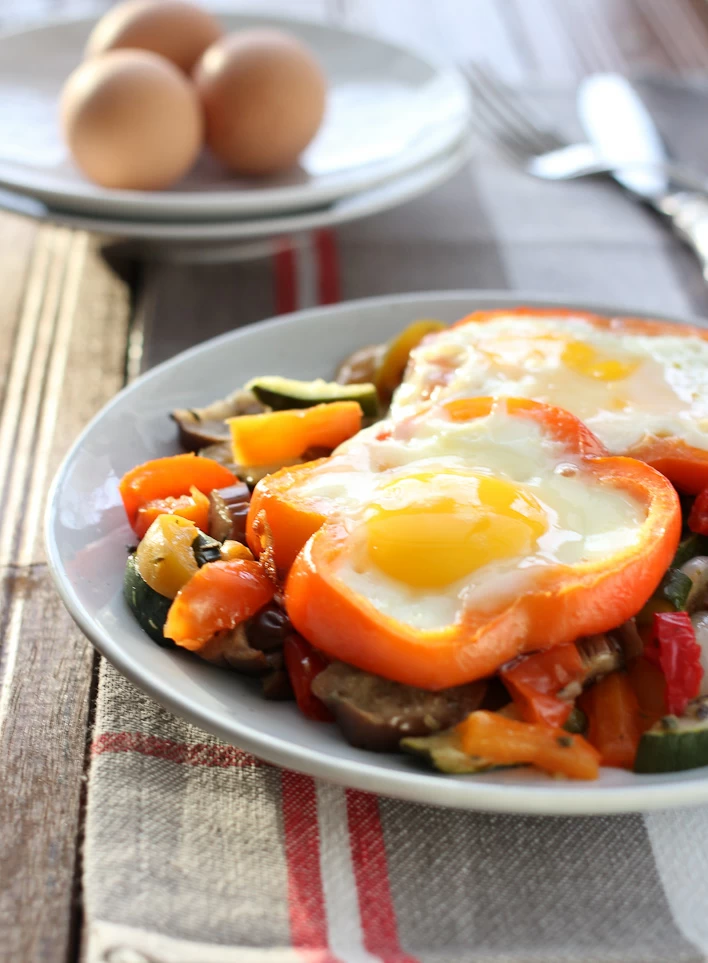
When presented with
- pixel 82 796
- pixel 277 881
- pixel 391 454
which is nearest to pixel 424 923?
pixel 277 881

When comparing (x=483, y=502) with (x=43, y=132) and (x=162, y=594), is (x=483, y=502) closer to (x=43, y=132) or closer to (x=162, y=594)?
(x=162, y=594)

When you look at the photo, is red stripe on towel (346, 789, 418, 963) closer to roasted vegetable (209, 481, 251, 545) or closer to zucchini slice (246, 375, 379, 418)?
roasted vegetable (209, 481, 251, 545)

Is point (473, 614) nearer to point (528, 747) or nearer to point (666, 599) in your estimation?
point (528, 747)

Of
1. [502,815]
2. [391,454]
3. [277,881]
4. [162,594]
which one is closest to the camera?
[277,881]

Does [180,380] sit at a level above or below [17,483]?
above

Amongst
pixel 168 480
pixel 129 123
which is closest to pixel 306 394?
pixel 168 480
